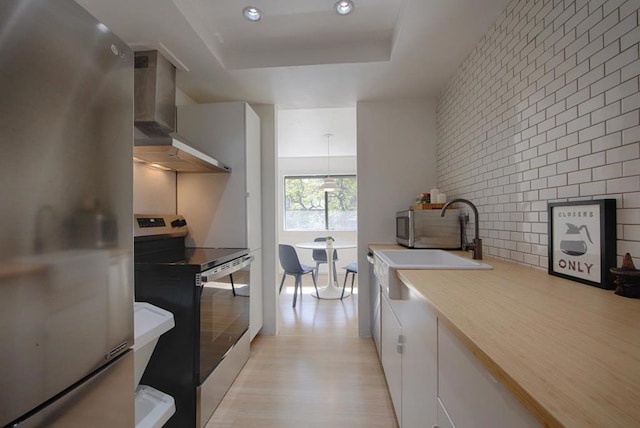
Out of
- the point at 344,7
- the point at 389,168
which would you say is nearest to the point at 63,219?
the point at 344,7

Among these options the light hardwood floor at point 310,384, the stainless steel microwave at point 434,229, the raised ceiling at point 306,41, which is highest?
the raised ceiling at point 306,41

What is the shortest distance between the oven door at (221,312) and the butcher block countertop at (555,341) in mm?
1126

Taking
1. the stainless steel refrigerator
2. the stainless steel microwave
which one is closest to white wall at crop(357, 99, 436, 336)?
the stainless steel microwave

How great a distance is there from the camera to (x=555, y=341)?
537 mm

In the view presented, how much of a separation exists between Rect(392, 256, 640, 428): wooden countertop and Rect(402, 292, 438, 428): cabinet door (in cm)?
14

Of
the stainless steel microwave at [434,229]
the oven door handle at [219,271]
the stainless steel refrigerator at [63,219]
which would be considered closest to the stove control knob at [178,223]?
the oven door handle at [219,271]

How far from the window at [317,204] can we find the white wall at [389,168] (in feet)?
9.92

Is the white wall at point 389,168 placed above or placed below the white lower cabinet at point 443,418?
above

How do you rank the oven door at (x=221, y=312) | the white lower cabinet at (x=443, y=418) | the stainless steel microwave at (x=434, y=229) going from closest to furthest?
the white lower cabinet at (x=443, y=418) → the oven door at (x=221, y=312) → the stainless steel microwave at (x=434, y=229)

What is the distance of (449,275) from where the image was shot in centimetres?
114

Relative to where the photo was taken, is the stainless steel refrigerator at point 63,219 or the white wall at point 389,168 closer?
the stainless steel refrigerator at point 63,219

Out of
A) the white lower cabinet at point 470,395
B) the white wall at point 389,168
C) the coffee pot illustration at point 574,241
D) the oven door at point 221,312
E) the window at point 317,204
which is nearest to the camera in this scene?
the white lower cabinet at point 470,395

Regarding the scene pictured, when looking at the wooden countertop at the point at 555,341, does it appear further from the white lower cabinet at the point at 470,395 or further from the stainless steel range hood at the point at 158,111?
the stainless steel range hood at the point at 158,111

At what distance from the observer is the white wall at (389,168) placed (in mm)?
2588
